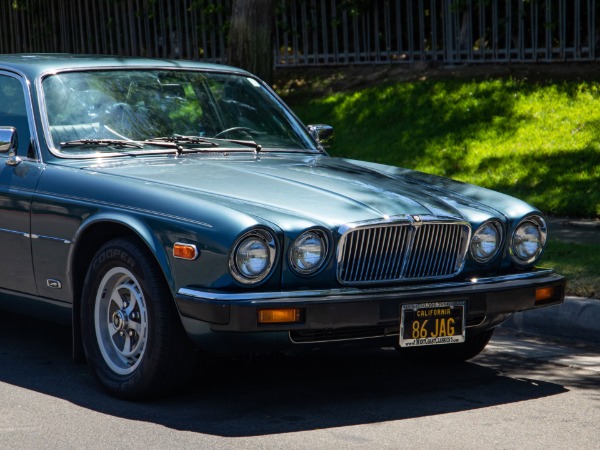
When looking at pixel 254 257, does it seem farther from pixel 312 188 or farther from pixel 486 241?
pixel 486 241

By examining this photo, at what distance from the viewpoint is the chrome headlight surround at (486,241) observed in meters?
5.80

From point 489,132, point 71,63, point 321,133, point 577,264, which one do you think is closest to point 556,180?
point 489,132

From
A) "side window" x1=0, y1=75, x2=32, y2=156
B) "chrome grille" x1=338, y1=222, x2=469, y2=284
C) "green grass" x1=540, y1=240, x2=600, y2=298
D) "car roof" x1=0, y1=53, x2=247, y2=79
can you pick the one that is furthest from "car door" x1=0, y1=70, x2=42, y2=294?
"green grass" x1=540, y1=240, x2=600, y2=298

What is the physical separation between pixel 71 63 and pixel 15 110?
0.42 m

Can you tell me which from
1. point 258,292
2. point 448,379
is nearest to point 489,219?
point 448,379

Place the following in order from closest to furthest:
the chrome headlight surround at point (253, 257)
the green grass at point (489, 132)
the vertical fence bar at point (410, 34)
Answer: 1. the chrome headlight surround at point (253, 257)
2. the green grass at point (489, 132)
3. the vertical fence bar at point (410, 34)

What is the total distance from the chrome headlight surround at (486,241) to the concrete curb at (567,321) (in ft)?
5.11

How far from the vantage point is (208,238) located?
17.0ft

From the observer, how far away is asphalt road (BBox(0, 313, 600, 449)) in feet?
16.4

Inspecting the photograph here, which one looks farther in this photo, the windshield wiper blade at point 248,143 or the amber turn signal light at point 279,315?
the windshield wiper blade at point 248,143

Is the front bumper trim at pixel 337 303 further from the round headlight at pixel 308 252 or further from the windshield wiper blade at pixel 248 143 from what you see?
the windshield wiper blade at pixel 248 143

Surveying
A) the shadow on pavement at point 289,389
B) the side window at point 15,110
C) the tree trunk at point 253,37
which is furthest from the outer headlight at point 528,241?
the tree trunk at point 253,37

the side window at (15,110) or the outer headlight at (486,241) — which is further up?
the side window at (15,110)

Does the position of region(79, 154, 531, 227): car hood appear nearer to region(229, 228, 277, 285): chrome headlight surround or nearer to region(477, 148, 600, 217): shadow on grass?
region(229, 228, 277, 285): chrome headlight surround
